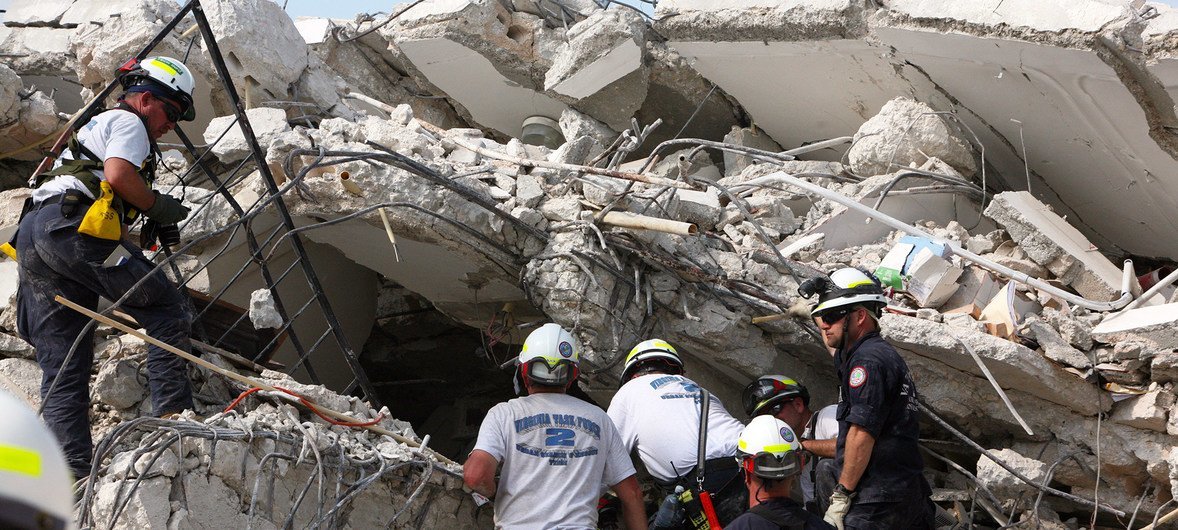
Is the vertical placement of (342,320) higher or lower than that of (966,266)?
lower

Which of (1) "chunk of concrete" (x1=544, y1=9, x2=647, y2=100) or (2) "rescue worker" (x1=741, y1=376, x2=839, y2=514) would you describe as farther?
(1) "chunk of concrete" (x1=544, y1=9, x2=647, y2=100)

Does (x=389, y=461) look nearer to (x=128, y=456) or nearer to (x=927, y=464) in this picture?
(x=128, y=456)

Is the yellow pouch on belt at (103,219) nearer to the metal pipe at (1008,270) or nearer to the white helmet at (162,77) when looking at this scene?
the white helmet at (162,77)

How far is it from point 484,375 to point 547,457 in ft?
15.5

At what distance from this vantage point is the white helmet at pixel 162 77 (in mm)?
4738

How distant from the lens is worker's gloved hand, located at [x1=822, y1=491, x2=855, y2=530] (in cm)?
448

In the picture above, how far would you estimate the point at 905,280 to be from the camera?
589cm

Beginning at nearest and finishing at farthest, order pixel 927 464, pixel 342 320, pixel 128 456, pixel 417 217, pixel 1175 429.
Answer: pixel 128 456 < pixel 1175 429 < pixel 417 217 < pixel 927 464 < pixel 342 320

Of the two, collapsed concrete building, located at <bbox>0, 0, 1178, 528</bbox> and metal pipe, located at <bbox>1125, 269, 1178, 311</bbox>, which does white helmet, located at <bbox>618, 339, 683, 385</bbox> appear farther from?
metal pipe, located at <bbox>1125, 269, 1178, 311</bbox>

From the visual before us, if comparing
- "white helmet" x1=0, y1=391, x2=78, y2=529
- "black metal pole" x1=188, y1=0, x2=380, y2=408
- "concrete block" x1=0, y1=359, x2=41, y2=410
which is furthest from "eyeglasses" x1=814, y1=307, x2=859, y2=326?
"white helmet" x1=0, y1=391, x2=78, y2=529

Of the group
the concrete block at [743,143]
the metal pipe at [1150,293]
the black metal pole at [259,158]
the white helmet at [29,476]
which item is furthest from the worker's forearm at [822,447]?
the white helmet at [29,476]

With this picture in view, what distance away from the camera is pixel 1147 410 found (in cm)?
529

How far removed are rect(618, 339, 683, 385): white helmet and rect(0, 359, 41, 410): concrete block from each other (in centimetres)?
276

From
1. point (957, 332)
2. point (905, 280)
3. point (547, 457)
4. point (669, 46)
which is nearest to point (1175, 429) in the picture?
point (957, 332)
